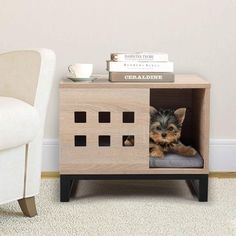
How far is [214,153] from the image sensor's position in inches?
114

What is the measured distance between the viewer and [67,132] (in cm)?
235

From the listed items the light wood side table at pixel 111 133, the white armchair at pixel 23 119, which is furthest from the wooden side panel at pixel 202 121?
the white armchair at pixel 23 119

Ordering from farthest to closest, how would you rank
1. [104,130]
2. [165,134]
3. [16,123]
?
1. [165,134]
2. [104,130]
3. [16,123]

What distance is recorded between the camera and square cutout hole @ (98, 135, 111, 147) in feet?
7.85

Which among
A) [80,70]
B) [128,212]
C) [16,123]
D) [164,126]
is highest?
[80,70]

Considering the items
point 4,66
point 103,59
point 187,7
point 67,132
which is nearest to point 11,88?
point 4,66

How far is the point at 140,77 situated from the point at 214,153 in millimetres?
747

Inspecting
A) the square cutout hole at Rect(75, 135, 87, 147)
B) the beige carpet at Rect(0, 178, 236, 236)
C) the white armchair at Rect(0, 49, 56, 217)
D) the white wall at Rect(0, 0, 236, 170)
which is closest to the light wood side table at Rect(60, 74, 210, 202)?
the square cutout hole at Rect(75, 135, 87, 147)

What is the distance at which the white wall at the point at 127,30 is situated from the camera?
281 centimetres

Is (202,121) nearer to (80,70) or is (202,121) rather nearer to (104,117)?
(104,117)

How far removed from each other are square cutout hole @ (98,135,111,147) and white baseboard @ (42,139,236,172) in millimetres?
521

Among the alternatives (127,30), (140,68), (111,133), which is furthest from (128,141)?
(127,30)

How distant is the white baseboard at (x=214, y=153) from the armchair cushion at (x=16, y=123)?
0.83m

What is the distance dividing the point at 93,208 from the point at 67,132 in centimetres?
33
